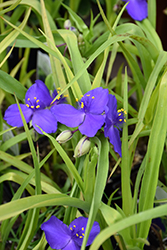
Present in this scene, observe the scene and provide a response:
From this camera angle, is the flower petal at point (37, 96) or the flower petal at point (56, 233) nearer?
the flower petal at point (56, 233)

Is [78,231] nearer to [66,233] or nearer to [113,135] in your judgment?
[66,233]

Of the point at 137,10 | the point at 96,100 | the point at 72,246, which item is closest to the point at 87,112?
the point at 96,100

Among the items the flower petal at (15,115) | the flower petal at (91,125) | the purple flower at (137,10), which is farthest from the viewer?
the purple flower at (137,10)

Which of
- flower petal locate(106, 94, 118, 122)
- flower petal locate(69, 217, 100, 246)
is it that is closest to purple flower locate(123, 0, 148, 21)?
flower petal locate(106, 94, 118, 122)

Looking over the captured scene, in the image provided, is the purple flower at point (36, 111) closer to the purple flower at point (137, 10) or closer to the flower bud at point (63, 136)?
the flower bud at point (63, 136)

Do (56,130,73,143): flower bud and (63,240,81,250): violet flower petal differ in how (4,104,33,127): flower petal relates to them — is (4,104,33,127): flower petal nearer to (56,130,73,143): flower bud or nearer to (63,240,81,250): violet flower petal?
(56,130,73,143): flower bud

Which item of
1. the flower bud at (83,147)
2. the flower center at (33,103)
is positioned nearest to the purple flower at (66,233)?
the flower bud at (83,147)

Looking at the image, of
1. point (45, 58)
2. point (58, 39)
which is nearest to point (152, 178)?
point (58, 39)
